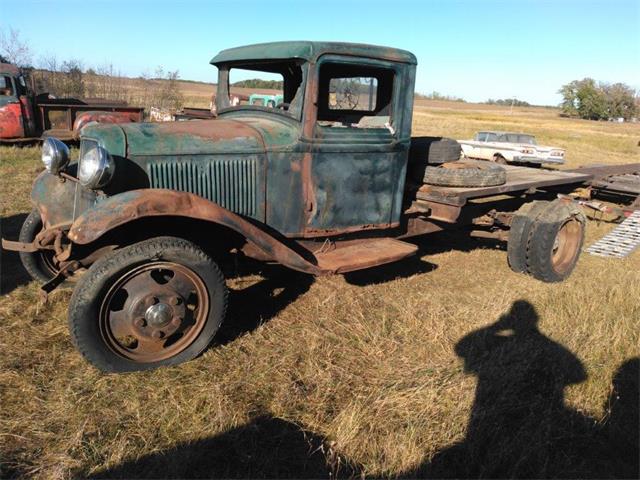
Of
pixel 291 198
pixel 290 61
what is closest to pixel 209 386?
pixel 291 198

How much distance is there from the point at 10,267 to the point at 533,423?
14.6 ft

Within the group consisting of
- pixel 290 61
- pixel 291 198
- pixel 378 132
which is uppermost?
pixel 290 61

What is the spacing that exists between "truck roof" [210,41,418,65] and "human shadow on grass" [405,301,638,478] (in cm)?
221

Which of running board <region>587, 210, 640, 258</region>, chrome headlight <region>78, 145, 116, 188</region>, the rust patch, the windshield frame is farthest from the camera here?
the rust patch

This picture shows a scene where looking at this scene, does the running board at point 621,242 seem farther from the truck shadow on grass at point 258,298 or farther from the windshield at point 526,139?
the windshield at point 526,139

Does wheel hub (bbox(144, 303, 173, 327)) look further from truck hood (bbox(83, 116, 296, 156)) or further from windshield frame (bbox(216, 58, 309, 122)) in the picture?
windshield frame (bbox(216, 58, 309, 122))

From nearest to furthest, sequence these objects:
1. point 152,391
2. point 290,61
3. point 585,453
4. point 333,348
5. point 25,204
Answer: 1. point 585,453
2. point 152,391
3. point 333,348
4. point 290,61
5. point 25,204

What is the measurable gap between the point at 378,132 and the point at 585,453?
8.34 feet

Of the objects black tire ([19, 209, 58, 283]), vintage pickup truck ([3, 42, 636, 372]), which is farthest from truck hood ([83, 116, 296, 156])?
black tire ([19, 209, 58, 283])

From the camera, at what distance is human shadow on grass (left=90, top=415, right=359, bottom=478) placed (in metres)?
2.18

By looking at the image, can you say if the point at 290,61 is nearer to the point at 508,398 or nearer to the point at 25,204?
the point at 508,398

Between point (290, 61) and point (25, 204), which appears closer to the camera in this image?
point (290, 61)

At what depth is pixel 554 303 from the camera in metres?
4.11

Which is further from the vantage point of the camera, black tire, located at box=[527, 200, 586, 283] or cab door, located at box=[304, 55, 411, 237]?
black tire, located at box=[527, 200, 586, 283]
